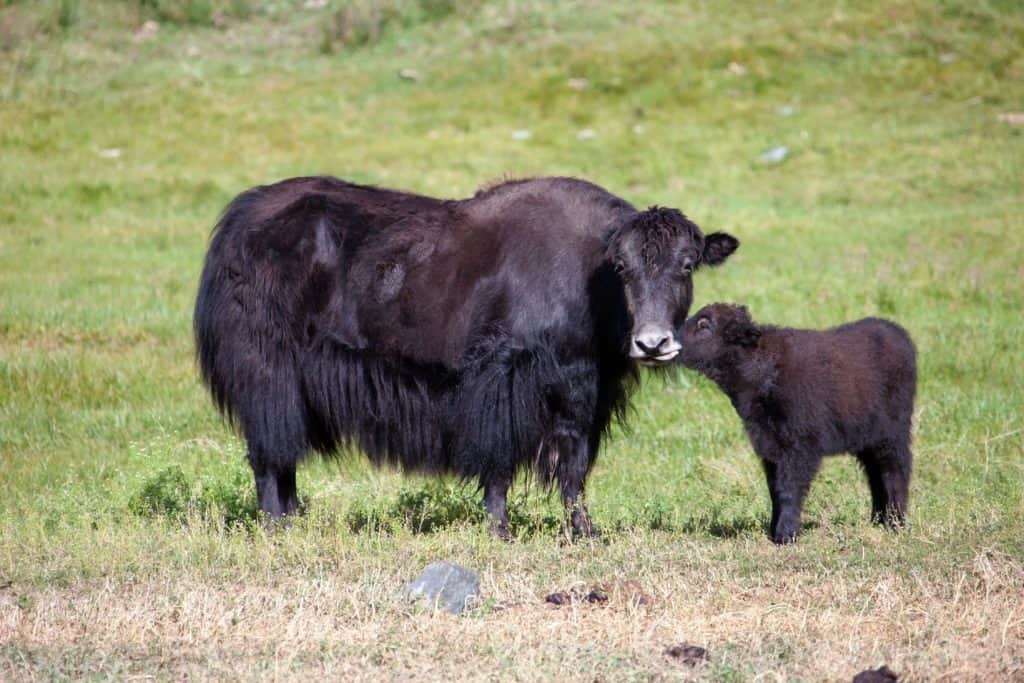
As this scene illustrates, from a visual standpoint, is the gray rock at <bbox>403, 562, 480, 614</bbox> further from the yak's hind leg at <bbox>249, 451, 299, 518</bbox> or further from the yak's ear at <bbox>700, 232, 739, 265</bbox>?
the yak's ear at <bbox>700, 232, 739, 265</bbox>

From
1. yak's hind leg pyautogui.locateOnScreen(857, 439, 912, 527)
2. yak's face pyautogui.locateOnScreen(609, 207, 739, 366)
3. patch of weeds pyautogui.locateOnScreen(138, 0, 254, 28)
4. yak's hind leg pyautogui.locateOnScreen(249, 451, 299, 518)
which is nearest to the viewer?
yak's face pyautogui.locateOnScreen(609, 207, 739, 366)

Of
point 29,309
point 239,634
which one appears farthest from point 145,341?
point 239,634

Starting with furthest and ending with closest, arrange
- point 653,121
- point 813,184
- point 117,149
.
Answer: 1. point 653,121
2. point 117,149
3. point 813,184

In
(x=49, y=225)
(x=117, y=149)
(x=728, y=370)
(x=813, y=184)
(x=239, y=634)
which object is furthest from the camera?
(x=117, y=149)

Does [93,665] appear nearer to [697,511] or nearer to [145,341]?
[697,511]

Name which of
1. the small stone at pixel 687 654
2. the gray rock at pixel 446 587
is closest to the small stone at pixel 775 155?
the gray rock at pixel 446 587

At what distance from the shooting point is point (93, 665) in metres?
5.32

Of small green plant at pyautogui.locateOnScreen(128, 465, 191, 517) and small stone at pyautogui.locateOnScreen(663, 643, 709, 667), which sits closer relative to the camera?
small stone at pyautogui.locateOnScreen(663, 643, 709, 667)

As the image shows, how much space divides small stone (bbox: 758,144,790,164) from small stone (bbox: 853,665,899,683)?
665 inches

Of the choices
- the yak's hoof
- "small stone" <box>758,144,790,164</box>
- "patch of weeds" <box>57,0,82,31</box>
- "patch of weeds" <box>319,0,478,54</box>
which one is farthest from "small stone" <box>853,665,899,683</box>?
"patch of weeds" <box>57,0,82,31</box>

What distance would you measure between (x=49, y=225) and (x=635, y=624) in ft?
47.4

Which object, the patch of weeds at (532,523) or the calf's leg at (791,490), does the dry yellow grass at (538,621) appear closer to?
the calf's leg at (791,490)

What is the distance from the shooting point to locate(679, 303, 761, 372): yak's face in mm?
7875

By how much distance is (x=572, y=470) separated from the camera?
779 centimetres
